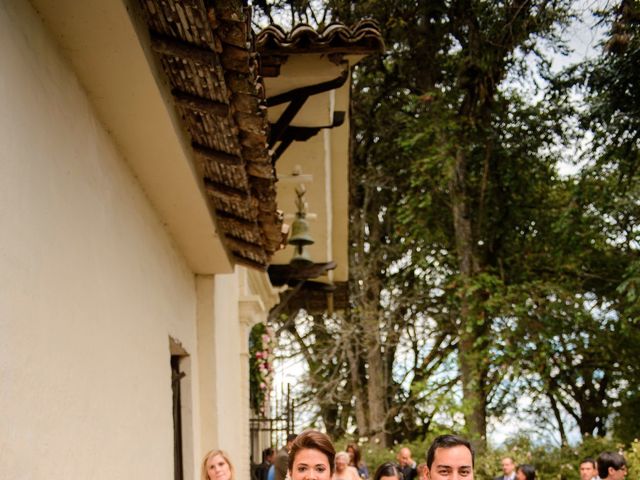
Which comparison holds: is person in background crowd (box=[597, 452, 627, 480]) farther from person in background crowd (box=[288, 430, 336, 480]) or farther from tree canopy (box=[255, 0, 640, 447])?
tree canopy (box=[255, 0, 640, 447])

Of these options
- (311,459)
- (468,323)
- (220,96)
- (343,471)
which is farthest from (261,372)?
(311,459)

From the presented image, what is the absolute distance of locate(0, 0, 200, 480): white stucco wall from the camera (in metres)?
4.79

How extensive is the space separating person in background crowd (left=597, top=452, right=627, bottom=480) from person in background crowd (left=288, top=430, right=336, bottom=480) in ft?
19.3

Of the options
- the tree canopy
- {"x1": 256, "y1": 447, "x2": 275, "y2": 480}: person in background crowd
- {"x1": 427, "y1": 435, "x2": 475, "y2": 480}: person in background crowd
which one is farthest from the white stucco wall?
the tree canopy

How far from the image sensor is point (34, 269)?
5160 millimetres

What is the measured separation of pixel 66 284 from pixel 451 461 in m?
1.97

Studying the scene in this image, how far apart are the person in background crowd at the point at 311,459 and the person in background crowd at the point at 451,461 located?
502 millimetres

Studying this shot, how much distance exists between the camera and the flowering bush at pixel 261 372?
20.1m

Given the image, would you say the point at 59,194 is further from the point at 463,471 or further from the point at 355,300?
the point at 355,300

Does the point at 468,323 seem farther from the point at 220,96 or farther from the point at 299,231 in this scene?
the point at 220,96

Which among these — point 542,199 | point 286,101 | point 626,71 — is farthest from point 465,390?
point 286,101

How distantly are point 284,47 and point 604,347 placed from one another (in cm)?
2159

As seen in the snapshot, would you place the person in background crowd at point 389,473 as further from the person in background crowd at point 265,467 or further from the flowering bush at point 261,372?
the flowering bush at point 261,372

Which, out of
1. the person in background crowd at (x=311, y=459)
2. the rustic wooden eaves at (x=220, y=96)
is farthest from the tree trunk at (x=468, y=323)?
the person in background crowd at (x=311, y=459)
